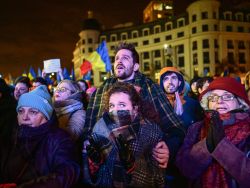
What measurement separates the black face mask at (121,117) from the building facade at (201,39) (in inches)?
2098

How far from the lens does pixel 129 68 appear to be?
3.75 m

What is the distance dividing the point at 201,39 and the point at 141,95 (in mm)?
60210

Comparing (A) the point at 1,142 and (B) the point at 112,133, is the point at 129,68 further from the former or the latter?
(A) the point at 1,142

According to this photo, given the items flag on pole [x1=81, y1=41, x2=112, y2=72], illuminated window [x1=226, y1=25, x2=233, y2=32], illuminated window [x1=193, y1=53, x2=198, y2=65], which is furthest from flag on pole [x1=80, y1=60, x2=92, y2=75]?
illuminated window [x1=226, y1=25, x2=233, y2=32]

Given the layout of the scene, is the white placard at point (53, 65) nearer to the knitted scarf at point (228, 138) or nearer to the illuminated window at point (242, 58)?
the knitted scarf at point (228, 138)

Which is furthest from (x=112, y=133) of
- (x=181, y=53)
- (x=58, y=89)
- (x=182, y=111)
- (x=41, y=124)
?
(x=181, y=53)

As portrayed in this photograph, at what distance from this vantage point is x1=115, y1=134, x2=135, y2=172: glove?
2611mm

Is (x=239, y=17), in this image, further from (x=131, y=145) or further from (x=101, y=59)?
(x=131, y=145)

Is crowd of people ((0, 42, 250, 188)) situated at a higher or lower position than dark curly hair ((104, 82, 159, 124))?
lower

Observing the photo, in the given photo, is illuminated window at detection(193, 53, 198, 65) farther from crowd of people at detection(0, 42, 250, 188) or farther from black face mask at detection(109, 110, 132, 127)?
black face mask at detection(109, 110, 132, 127)

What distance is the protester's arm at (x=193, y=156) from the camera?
2.99m

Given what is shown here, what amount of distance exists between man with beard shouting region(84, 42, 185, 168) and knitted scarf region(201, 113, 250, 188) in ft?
1.44

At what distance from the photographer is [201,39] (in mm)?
60938

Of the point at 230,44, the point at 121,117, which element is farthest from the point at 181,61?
the point at 121,117
